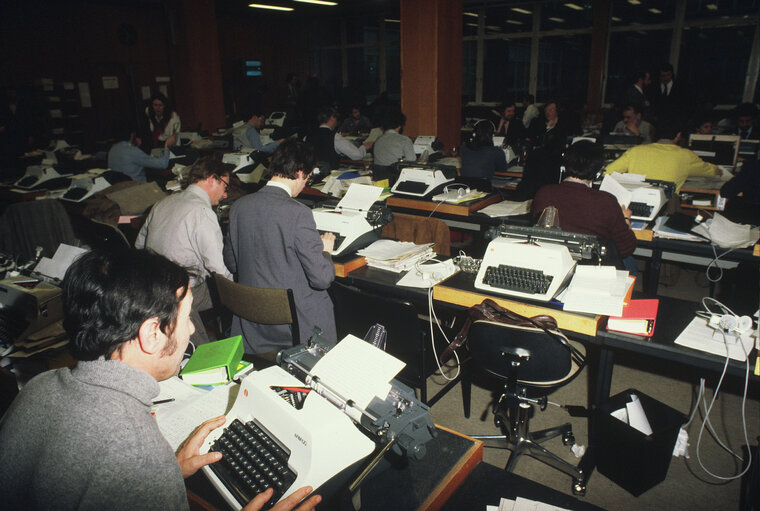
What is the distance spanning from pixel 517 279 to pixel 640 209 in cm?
164

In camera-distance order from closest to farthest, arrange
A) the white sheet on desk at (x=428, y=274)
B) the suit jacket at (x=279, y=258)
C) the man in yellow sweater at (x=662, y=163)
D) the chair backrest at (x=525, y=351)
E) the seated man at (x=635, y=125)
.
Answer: the chair backrest at (x=525, y=351)
the suit jacket at (x=279, y=258)
the white sheet on desk at (x=428, y=274)
the man in yellow sweater at (x=662, y=163)
the seated man at (x=635, y=125)

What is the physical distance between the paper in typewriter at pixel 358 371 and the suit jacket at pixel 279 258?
108cm

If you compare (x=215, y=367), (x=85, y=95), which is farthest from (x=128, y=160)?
(x=85, y=95)

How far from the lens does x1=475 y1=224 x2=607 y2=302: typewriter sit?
6.88 feet

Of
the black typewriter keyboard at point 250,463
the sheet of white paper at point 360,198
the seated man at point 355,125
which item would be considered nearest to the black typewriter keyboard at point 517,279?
the sheet of white paper at point 360,198

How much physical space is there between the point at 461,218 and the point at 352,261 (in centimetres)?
139

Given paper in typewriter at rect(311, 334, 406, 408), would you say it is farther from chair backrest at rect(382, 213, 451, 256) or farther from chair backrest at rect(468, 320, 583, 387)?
chair backrest at rect(382, 213, 451, 256)

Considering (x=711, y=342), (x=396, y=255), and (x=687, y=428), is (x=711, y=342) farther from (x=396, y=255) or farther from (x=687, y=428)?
(x=396, y=255)

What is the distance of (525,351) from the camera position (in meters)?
1.94

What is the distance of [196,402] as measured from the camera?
1.50 m

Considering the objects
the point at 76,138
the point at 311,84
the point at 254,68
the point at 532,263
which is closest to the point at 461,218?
the point at 532,263

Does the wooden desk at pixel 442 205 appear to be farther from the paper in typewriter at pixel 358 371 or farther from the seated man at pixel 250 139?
the seated man at pixel 250 139

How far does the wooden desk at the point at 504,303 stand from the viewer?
1984 millimetres

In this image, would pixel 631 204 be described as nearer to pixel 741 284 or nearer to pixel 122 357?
pixel 741 284
